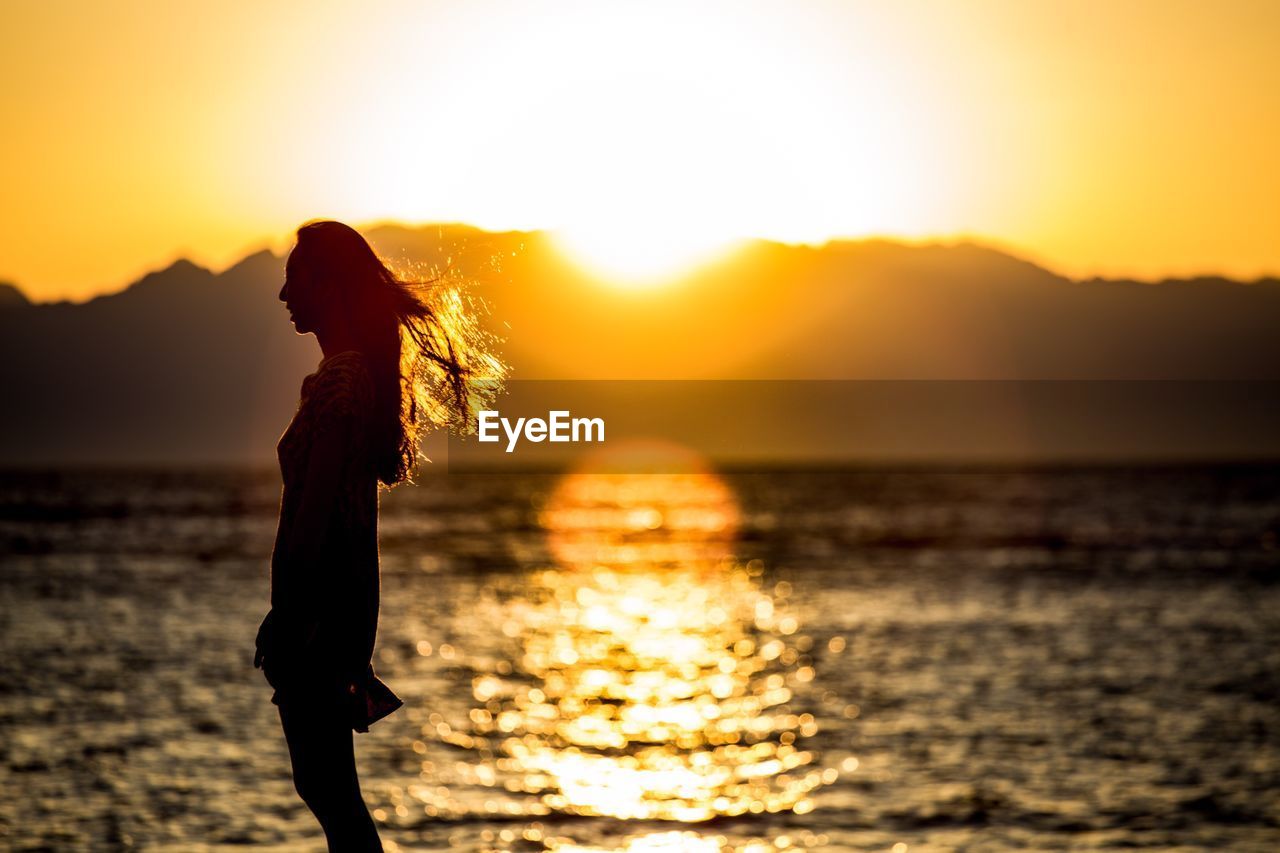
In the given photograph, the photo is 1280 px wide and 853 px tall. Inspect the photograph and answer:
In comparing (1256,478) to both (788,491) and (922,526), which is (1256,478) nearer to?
(788,491)

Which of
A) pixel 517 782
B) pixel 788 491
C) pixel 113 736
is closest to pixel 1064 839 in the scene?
pixel 517 782

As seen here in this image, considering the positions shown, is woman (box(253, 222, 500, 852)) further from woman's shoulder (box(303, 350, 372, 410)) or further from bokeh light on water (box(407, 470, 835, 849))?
bokeh light on water (box(407, 470, 835, 849))

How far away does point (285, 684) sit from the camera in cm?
563

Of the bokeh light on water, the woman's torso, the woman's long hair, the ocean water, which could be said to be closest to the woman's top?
the woman's torso

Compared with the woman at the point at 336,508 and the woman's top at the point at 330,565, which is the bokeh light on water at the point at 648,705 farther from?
the woman's top at the point at 330,565

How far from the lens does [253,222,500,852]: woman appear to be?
5.55 meters

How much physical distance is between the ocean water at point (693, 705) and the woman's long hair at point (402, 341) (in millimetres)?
14659

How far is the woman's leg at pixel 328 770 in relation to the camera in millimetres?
5664

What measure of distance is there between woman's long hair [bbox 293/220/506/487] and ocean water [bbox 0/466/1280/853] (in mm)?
14659

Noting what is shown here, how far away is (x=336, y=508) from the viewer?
566cm

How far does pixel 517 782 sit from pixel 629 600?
129 ft

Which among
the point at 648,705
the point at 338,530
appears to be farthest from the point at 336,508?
the point at 648,705

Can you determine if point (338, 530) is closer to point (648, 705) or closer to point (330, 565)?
point (330, 565)

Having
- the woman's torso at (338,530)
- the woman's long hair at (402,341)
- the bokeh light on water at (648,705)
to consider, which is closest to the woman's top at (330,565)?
the woman's torso at (338,530)
